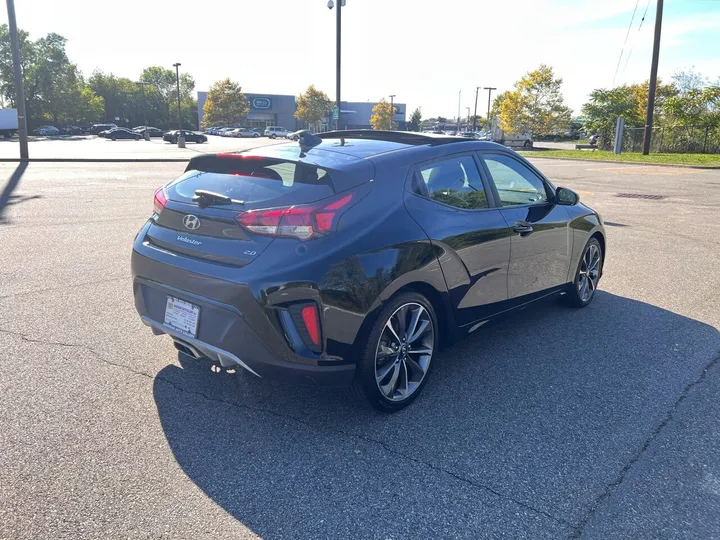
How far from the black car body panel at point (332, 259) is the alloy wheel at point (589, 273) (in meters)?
1.50

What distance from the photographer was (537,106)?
190ft

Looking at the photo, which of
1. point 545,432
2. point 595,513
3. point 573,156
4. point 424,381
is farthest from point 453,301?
point 573,156

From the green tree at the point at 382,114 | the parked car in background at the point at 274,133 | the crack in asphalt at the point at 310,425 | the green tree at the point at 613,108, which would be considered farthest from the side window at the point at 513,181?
the green tree at the point at 382,114

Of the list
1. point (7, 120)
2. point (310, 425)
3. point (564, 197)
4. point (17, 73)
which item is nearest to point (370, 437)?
point (310, 425)

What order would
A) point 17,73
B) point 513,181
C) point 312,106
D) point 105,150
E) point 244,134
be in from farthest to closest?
1. point 312,106
2. point 244,134
3. point 105,150
4. point 17,73
5. point 513,181

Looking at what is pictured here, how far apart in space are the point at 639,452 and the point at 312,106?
93.6m

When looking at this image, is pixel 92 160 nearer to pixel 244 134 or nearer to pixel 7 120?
pixel 7 120

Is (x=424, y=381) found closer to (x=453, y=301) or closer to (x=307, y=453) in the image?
(x=453, y=301)

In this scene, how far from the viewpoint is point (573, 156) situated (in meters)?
33.9

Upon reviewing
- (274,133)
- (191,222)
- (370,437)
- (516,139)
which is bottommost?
(370,437)

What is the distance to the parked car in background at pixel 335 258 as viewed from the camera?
10.0ft

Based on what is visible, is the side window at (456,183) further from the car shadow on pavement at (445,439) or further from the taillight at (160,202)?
the taillight at (160,202)

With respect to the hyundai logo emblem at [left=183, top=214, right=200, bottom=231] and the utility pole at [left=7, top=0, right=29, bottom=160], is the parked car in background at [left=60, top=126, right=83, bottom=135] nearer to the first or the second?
the utility pole at [left=7, top=0, right=29, bottom=160]

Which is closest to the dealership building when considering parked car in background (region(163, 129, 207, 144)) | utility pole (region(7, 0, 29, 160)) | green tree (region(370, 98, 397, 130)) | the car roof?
green tree (region(370, 98, 397, 130))
